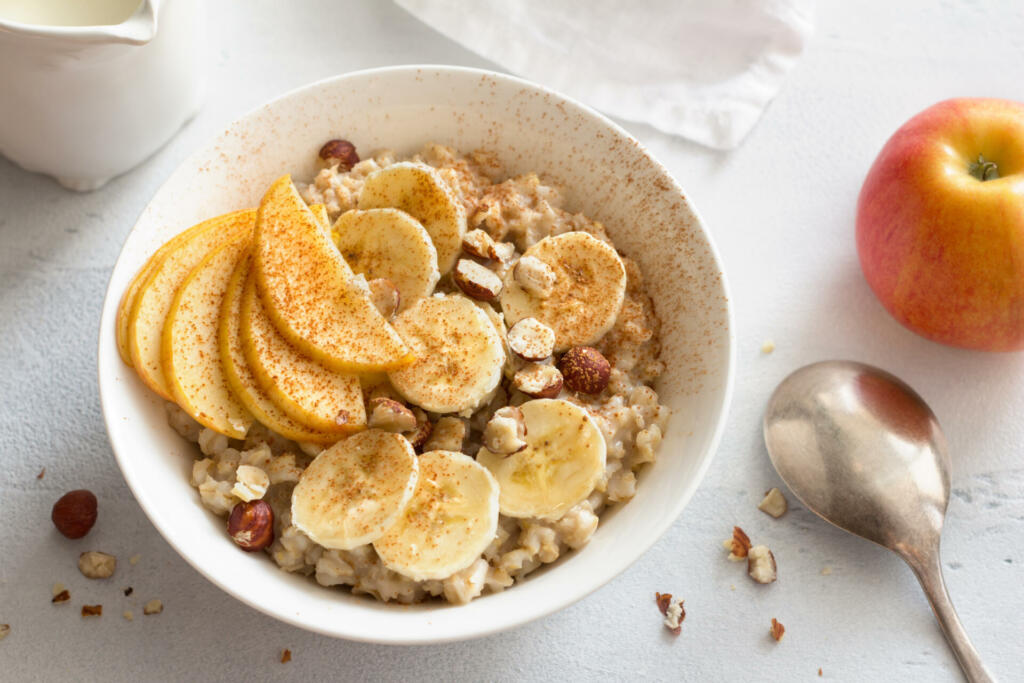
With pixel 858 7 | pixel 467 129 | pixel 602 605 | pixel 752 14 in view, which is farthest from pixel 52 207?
pixel 858 7

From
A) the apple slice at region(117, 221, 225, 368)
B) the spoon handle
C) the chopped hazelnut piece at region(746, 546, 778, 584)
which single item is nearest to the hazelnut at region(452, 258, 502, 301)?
the apple slice at region(117, 221, 225, 368)

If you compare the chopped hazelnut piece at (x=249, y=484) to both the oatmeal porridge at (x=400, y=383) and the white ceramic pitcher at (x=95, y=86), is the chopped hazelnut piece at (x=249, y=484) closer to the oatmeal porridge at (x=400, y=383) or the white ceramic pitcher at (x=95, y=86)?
the oatmeal porridge at (x=400, y=383)

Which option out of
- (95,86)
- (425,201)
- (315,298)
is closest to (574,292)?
(425,201)

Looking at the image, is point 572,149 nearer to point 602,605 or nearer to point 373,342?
point 373,342

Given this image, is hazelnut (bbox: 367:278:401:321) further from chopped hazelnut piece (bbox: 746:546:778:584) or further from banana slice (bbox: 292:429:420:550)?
chopped hazelnut piece (bbox: 746:546:778:584)

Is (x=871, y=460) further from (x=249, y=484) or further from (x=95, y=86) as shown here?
(x=95, y=86)
